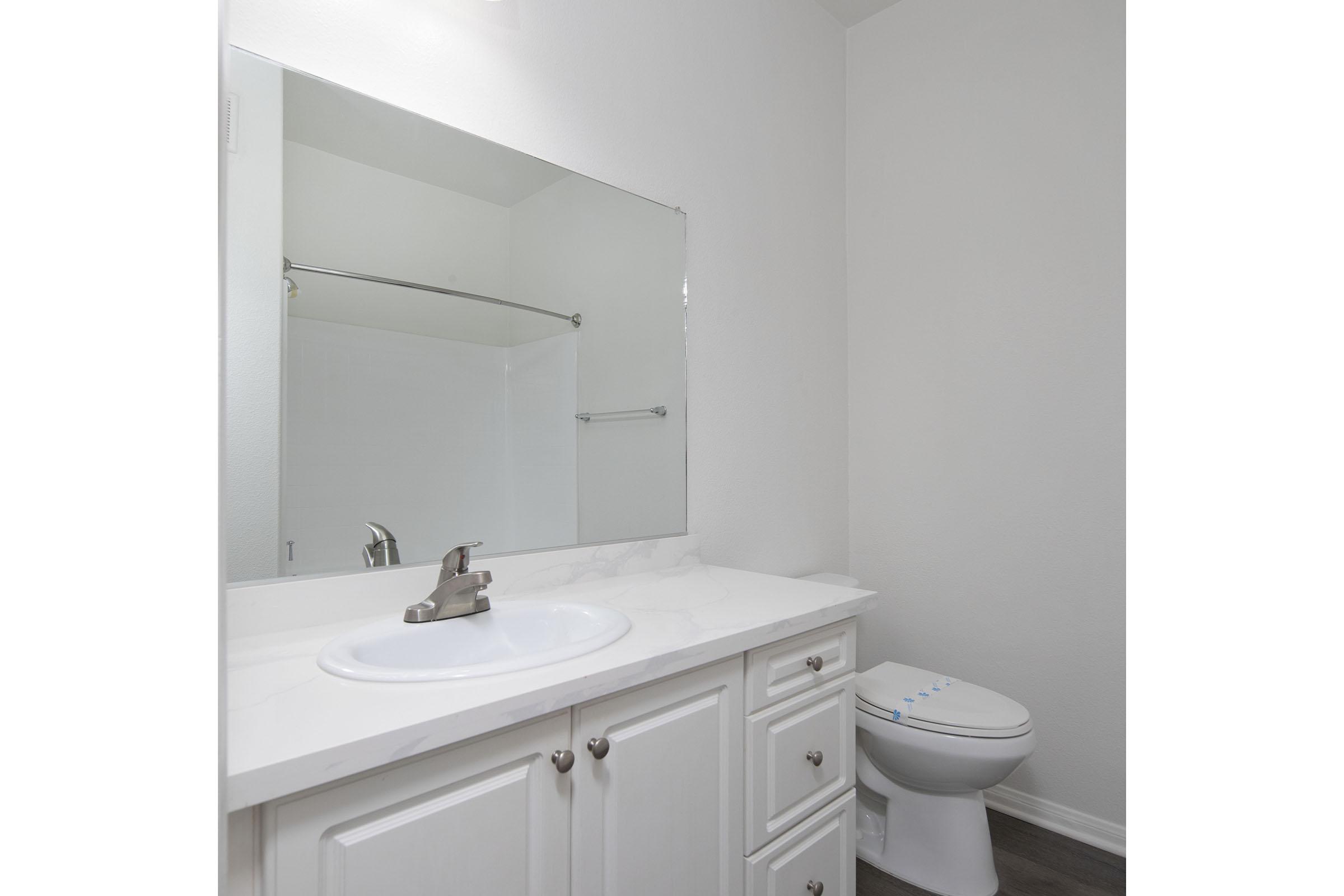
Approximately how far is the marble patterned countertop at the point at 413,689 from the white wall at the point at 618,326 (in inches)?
14.0

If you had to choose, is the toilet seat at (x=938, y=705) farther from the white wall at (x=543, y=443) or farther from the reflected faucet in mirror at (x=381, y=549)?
the reflected faucet in mirror at (x=381, y=549)

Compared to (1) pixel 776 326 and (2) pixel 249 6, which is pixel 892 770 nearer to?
(1) pixel 776 326

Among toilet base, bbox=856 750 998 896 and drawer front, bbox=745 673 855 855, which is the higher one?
drawer front, bbox=745 673 855 855

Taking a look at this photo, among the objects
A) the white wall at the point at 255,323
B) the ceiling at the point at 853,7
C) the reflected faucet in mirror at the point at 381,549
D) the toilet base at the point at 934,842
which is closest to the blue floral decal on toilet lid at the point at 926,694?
the toilet base at the point at 934,842

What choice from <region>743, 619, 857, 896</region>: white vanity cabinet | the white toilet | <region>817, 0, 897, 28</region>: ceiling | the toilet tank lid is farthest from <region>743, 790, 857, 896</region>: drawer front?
<region>817, 0, 897, 28</region>: ceiling

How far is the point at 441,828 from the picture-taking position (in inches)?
30.1

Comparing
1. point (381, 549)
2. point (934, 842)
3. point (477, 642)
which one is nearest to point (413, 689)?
point (477, 642)

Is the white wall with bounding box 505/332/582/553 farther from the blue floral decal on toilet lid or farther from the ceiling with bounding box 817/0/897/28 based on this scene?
the ceiling with bounding box 817/0/897/28

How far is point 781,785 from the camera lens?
4.09ft

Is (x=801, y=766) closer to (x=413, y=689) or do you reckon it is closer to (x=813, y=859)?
(x=813, y=859)

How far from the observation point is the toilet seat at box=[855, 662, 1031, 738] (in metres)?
1.56

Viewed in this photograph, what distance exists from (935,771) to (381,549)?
1376 mm

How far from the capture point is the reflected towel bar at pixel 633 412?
158 centimetres
